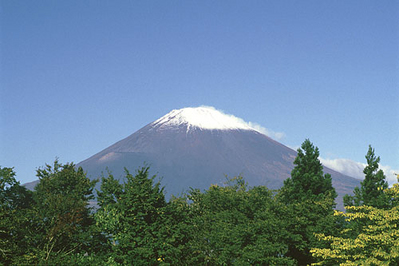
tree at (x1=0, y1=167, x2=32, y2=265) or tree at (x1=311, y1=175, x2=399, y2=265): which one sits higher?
tree at (x1=0, y1=167, x2=32, y2=265)

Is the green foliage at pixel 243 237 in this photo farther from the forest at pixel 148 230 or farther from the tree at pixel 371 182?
Answer: the tree at pixel 371 182

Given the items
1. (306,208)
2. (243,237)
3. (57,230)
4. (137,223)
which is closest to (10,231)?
(57,230)

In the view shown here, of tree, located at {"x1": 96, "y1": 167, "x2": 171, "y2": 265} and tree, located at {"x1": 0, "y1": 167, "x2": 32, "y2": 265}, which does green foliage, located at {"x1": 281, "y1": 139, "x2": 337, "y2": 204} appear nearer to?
tree, located at {"x1": 96, "y1": 167, "x2": 171, "y2": 265}

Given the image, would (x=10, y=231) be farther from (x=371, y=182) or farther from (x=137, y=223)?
(x=371, y=182)

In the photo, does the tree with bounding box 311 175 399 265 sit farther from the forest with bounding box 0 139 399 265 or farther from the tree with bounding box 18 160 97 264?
the tree with bounding box 18 160 97 264

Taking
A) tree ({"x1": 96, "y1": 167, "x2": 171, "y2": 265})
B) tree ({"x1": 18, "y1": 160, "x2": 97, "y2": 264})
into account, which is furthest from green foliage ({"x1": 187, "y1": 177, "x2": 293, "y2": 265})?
tree ({"x1": 18, "y1": 160, "x2": 97, "y2": 264})

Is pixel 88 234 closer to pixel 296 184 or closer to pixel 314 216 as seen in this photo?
pixel 314 216

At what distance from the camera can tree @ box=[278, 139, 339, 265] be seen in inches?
1502

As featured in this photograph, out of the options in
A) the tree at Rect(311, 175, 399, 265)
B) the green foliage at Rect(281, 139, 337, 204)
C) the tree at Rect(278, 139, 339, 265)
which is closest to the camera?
the tree at Rect(311, 175, 399, 265)

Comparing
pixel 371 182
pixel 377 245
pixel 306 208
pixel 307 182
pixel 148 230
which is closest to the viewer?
pixel 377 245

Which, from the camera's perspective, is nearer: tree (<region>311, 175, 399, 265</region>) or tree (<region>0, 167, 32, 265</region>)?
tree (<region>311, 175, 399, 265</region>)

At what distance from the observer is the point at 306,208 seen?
133ft

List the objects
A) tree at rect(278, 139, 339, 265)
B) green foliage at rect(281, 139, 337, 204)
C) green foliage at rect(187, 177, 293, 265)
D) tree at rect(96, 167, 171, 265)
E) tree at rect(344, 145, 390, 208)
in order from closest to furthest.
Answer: green foliage at rect(187, 177, 293, 265)
tree at rect(96, 167, 171, 265)
tree at rect(278, 139, 339, 265)
tree at rect(344, 145, 390, 208)
green foliage at rect(281, 139, 337, 204)

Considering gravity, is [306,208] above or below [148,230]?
below
